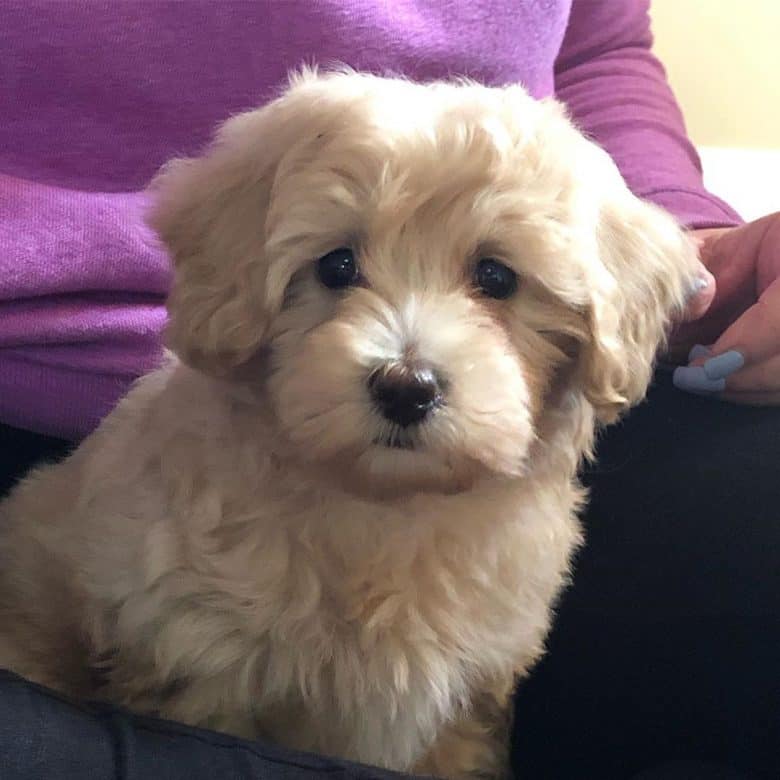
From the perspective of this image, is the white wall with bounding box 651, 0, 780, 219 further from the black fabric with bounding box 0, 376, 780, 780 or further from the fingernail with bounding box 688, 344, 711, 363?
the black fabric with bounding box 0, 376, 780, 780

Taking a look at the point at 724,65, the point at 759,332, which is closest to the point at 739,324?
the point at 759,332

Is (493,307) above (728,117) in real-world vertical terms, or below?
above

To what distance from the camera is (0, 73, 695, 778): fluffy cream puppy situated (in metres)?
0.86

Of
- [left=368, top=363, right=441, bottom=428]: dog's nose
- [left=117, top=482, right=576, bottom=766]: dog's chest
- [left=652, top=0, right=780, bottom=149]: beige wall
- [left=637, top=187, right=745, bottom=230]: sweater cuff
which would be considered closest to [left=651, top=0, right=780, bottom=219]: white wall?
[left=652, top=0, right=780, bottom=149]: beige wall

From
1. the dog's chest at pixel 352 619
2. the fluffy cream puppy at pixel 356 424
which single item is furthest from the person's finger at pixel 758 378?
the dog's chest at pixel 352 619

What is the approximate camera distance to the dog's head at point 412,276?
84 cm

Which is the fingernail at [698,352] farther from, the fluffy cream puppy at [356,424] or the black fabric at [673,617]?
the fluffy cream puppy at [356,424]

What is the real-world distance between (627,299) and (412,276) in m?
0.19

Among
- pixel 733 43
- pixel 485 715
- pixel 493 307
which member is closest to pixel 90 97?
pixel 493 307

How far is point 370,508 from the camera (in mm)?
981

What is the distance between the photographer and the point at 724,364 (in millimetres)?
1125

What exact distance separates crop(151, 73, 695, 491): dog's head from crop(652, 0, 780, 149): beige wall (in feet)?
4.74

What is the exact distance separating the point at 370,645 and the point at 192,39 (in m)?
0.63

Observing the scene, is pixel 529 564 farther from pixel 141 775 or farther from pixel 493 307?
pixel 141 775
